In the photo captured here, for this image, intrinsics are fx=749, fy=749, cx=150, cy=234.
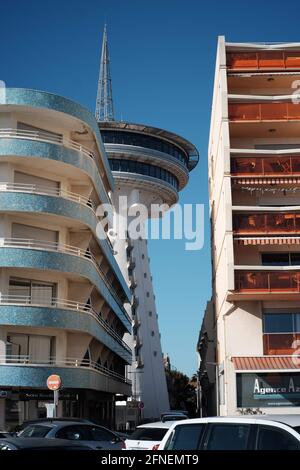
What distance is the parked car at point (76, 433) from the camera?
1886cm

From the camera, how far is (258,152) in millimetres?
45531

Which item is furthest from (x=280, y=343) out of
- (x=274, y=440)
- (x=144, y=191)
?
(x=144, y=191)

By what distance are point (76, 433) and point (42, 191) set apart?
23.7 meters

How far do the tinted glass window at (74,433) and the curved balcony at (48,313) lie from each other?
1788 cm

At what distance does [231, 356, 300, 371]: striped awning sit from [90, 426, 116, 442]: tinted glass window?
22365 millimetres

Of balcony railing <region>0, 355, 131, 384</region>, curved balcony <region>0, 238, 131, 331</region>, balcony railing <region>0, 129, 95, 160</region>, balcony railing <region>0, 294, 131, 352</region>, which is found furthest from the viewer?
balcony railing <region>0, 129, 95, 160</region>

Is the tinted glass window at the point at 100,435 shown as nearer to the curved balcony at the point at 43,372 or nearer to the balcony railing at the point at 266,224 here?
the curved balcony at the point at 43,372

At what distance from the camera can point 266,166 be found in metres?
45.3

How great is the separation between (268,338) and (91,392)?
448 inches

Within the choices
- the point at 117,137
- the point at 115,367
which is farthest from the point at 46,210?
the point at 117,137

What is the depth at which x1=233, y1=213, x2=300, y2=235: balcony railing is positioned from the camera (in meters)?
43.9

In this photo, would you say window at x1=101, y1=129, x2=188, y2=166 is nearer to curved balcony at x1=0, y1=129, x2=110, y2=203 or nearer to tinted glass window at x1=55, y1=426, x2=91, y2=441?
curved balcony at x1=0, y1=129, x2=110, y2=203

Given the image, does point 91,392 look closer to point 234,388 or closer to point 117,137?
point 234,388

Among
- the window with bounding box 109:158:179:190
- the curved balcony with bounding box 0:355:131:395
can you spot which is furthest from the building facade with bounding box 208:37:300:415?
the window with bounding box 109:158:179:190
